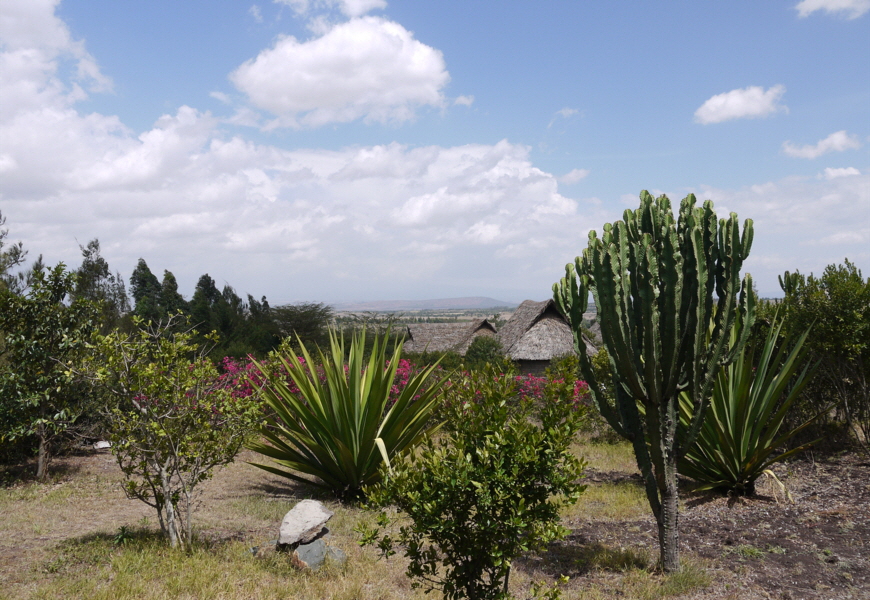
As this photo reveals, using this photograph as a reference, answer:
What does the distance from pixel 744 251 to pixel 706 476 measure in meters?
3.17

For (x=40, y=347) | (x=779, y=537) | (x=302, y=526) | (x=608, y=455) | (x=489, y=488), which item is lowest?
(x=608, y=455)

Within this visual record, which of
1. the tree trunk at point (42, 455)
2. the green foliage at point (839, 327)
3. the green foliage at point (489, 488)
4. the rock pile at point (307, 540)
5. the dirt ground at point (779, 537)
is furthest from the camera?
the tree trunk at point (42, 455)

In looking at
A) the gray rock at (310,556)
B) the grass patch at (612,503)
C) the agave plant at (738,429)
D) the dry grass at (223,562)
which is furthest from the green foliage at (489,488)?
the agave plant at (738,429)

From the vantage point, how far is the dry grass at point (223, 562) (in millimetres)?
4082

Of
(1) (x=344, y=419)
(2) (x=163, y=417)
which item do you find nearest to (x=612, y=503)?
(1) (x=344, y=419)

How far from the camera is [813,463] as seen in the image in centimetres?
764

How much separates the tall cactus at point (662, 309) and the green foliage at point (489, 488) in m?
1.47

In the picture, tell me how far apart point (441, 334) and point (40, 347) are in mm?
19138

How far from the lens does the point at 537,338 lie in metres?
19.4

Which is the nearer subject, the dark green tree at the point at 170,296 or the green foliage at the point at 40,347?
the green foliage at the point at 40,347

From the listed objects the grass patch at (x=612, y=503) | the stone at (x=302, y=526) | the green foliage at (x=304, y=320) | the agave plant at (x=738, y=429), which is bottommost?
the grass patch at (x=612, y=503)

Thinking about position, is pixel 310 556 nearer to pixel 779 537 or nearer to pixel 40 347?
pixel 779 537

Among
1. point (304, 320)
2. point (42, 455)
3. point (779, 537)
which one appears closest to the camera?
point (779, 537)

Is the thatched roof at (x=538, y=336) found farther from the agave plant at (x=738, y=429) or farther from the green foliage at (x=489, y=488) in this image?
the green foliage at (x=489, y=488)
